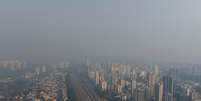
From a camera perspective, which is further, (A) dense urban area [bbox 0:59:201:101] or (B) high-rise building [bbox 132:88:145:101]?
(B) high-rise building [bbox 132:88:145:101]

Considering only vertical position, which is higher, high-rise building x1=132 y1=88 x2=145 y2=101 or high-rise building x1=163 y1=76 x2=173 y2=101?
high-rise building x1=163 y1=76 x2=173 y2=101

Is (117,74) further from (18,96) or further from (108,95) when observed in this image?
(18,96)

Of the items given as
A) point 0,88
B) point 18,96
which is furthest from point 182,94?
point 0,88

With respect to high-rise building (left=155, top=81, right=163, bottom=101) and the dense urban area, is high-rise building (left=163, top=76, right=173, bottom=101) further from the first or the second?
high-rise building (left=155, top=81, right=163, bottom=101)

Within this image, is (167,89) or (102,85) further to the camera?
(102,85)

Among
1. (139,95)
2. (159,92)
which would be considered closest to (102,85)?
(139,95)

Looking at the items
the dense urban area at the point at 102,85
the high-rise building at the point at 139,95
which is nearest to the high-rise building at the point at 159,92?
the dense urban area at the point at 102,85

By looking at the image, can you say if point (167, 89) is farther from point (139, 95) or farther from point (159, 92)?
point (139, 95)

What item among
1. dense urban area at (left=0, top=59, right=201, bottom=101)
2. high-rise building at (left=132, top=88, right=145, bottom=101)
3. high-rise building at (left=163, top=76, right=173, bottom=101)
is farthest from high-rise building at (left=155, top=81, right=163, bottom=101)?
high-rise building at (left=132, top=88, right=145, bottom=101)
